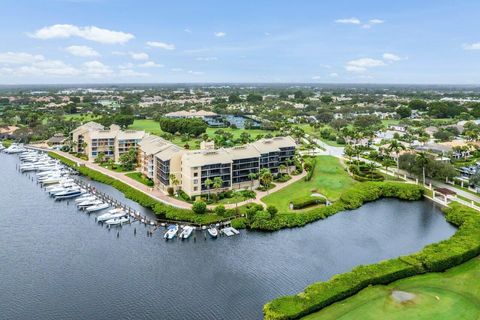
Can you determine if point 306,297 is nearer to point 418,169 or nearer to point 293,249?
point 293,249

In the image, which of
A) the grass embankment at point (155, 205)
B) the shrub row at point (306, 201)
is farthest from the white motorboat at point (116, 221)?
the shrub row at point (306, 201)

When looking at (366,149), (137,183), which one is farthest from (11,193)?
(366,149)

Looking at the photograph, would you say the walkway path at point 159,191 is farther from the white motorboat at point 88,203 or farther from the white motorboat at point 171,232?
the white motorboat at point 88,203

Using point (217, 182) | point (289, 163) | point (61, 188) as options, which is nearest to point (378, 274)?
point (217, 182)

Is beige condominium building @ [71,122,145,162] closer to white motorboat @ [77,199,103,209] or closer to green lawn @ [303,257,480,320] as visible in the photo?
white motorboat @ [77,199,103,209]

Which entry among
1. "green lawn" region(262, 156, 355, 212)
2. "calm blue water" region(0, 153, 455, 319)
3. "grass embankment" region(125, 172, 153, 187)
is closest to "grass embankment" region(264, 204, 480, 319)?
"calm blue water" region(0, 153, 455, 319)

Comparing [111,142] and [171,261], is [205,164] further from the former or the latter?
[111,142]
